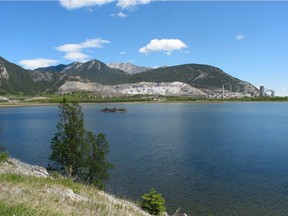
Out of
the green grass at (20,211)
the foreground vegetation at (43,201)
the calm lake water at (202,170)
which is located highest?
the green grass at (20,211)

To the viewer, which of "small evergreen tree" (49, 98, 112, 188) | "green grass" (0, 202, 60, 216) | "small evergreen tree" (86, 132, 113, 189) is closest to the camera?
"green grass" (0, 202, 60, 216)

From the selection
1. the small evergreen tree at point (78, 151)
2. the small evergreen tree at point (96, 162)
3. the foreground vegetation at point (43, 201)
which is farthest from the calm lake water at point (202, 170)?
→ the foreground vegetation at point (43, 201)

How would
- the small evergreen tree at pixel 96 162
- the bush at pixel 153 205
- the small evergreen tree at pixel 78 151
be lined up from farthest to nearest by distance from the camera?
the small evergreen tree at pixel 78 151 → the small evergreen tree at pixel 96 162 → the bush at pixel 153 205

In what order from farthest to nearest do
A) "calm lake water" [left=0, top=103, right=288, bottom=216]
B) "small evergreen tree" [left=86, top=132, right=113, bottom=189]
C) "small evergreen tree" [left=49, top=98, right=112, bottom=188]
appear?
"small evergreen tree" [left=49, top=98, right=112, bottom=188] → "small evergreen tree" [left=86, top=132, right=113, bottom=189] → "calm lake water" [left=0, top=103, right=288, bottom=216]

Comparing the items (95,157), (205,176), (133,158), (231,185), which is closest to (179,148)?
(133,158)

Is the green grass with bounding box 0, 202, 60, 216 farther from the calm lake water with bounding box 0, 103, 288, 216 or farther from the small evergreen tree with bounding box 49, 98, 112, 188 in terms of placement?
the small evergreen tree with bounding box 49, 98, 112, 188

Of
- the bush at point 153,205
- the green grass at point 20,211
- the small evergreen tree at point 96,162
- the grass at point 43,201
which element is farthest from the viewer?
the small evergreen tree at point 96,162

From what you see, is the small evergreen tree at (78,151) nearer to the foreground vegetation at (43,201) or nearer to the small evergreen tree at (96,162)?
the small evergreen tree at (96,162)

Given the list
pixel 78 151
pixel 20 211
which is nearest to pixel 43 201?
pixel 20 211

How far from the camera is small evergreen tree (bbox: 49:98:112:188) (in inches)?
1520

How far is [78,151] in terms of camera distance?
129ft

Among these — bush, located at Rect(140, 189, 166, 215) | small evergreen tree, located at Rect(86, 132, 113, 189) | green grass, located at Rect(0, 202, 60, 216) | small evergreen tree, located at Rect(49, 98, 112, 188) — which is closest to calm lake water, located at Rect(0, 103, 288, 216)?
small evergreen tree, located at Rect(86, 132, 113, 189)

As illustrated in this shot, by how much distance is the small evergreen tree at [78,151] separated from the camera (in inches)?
1520

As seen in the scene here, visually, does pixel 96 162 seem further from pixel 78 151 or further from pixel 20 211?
pixel 20 211
